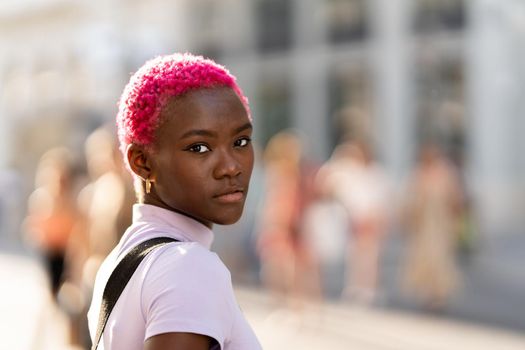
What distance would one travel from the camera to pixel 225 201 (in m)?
1.99

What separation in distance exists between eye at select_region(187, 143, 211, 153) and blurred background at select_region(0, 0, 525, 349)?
3.88 meters

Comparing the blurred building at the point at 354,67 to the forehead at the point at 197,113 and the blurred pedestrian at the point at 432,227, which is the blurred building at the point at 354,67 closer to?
the blurred pedestrian at the point at 432,227

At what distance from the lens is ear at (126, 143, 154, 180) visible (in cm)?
199

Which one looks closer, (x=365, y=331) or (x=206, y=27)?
(x=365, y=331)

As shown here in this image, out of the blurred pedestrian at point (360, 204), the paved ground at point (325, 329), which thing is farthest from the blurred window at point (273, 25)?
the paved ground at point (325, 329)

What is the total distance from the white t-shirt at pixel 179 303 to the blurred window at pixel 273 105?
87.5 ft

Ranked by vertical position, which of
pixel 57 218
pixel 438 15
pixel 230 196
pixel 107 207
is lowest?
pixel 438 15

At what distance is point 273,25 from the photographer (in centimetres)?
2917

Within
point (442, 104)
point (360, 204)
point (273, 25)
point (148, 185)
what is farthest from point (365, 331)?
point (273, 25)

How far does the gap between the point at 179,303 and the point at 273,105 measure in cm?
2737

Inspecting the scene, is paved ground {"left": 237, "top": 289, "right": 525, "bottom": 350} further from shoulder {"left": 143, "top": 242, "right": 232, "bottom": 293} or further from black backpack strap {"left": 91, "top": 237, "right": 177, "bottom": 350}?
shoulder {"left": 143, "top": 242, "right": 232, "bottom": 293}

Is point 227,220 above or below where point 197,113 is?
below

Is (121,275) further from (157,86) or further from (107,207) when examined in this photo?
(107,207)

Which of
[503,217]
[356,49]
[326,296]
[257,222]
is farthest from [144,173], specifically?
[356,49]
